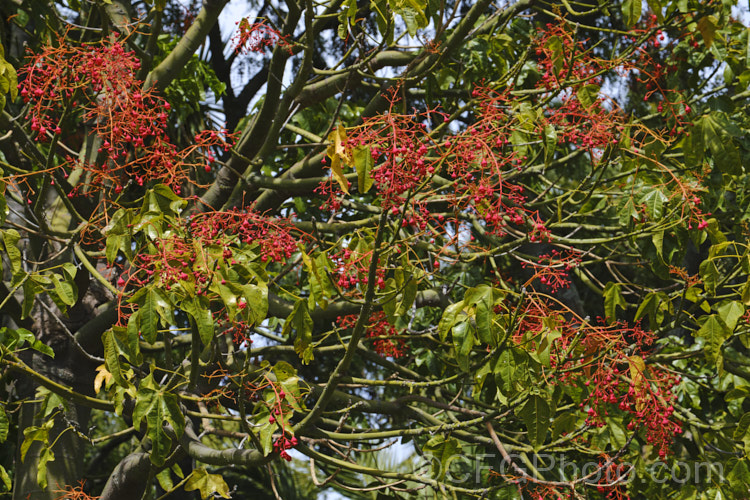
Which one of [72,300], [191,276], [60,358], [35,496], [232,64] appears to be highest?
[232,64]

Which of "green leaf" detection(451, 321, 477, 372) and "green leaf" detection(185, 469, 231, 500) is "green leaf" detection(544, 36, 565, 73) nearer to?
"green leaf" detection(451, 321, 477, 372)

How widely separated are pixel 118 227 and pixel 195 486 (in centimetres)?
91

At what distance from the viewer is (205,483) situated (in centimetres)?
234

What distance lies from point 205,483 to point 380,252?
105cm

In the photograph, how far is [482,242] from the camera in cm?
347

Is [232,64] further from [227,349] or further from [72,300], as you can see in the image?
[72,300]

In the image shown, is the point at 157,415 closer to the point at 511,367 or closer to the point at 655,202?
the point at 511,367

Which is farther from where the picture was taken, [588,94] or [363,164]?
[588,94]

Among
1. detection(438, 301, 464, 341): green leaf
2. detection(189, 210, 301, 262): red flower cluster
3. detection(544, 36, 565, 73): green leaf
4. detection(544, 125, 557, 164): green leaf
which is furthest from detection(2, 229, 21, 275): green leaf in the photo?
detection(544, 36, 565, 73): green leaf

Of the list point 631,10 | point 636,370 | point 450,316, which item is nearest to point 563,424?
point 636,370

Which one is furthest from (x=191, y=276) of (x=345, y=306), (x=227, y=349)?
(x=227, y=349)

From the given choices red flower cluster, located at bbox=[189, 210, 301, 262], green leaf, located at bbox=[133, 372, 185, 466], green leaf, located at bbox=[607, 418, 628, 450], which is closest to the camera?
green leaf, located at bbox=[133, 372, 185, 466]

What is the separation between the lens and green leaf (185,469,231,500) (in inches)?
91.2

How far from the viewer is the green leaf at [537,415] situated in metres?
2.11
